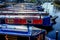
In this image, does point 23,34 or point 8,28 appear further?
point 8,28

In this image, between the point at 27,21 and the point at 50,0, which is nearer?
the point at 27,21

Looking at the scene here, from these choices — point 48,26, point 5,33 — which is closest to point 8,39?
point 5,33

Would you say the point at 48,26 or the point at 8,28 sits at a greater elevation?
the point at 8,28

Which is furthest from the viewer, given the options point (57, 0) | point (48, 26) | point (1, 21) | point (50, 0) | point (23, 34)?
point (50, 0)

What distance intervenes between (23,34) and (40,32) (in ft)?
2.14

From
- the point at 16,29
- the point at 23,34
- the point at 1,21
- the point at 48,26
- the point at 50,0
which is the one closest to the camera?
the point at 23,34

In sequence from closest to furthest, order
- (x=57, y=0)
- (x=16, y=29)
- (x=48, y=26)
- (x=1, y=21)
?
(x=16, y=29) < (x=1, y=21) < (x=48, y=26) < (x=57, y=0)

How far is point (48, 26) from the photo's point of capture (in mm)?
12594

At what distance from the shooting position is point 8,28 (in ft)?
22.6

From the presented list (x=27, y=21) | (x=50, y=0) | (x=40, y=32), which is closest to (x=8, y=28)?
(x=40, y=32)

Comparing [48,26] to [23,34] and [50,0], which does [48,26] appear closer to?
[23,34]

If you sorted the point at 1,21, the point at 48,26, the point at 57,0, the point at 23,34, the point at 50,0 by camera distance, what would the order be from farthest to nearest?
the point at 50,0 < the point at 57,0 < the point at 48,26 < the point at 1,21 < the point at 23,34

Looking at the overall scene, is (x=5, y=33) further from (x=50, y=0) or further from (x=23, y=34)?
(x=50, y=0)

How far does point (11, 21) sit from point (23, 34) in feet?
19.1
